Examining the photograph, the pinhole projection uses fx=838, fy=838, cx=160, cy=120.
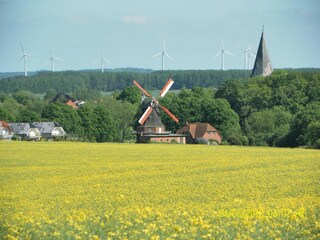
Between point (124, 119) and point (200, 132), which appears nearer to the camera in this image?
point (200, 132)

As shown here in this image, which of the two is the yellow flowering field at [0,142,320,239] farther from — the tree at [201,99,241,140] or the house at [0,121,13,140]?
the tree at [201,99,241,140]

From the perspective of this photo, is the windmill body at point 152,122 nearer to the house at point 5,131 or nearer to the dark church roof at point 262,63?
the house at point 5,131

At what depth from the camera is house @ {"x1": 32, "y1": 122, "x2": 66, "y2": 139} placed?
8506 centimetres

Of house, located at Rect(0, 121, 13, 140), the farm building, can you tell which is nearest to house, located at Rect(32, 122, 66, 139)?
house, located at Rect(0, 121, 13, 140)

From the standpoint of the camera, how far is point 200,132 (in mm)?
88438

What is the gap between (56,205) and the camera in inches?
806

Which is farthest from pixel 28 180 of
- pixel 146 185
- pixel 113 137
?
pixel 113 137

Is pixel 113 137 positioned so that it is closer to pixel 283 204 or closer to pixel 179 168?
pixel 179 168

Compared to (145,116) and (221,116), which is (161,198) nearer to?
(145,116)

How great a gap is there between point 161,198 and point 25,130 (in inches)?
2543

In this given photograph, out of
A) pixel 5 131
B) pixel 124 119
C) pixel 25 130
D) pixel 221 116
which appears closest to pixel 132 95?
pixel 124 119

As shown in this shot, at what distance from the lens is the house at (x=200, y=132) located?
86.9 metres

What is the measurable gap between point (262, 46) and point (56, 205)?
130 m

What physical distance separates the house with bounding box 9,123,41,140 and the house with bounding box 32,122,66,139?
0.56 metres
